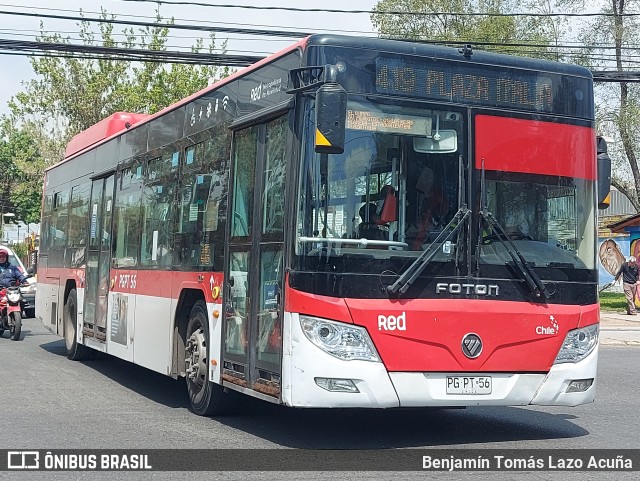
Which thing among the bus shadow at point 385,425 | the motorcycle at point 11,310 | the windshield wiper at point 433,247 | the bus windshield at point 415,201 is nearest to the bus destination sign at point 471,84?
the bus windshield at point 415,201

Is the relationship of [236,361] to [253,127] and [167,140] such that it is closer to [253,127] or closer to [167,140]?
[253,127]

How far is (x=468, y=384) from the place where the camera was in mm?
7832

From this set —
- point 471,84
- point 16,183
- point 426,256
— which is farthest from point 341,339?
point 16,183

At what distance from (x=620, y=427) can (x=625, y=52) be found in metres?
33.1

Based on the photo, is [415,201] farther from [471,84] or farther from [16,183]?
[16,183]

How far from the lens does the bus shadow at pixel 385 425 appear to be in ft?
28.0

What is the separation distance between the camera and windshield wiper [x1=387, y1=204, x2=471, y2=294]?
7.66 m

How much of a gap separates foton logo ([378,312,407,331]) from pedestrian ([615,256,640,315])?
2320 centimetres

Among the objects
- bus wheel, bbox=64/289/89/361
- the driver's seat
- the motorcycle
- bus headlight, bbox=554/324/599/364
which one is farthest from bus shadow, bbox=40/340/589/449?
the motorcycle

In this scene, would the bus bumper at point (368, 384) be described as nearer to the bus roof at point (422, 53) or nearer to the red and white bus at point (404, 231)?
the red and white bus at point (404, 231)

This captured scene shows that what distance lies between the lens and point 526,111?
8.39 m

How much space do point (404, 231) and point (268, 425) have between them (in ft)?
8.49

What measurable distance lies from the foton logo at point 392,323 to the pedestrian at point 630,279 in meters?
23.2

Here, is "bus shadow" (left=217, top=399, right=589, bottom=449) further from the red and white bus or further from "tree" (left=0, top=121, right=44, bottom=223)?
"tree" (left=0, top=121, right=44, bottom=223)
